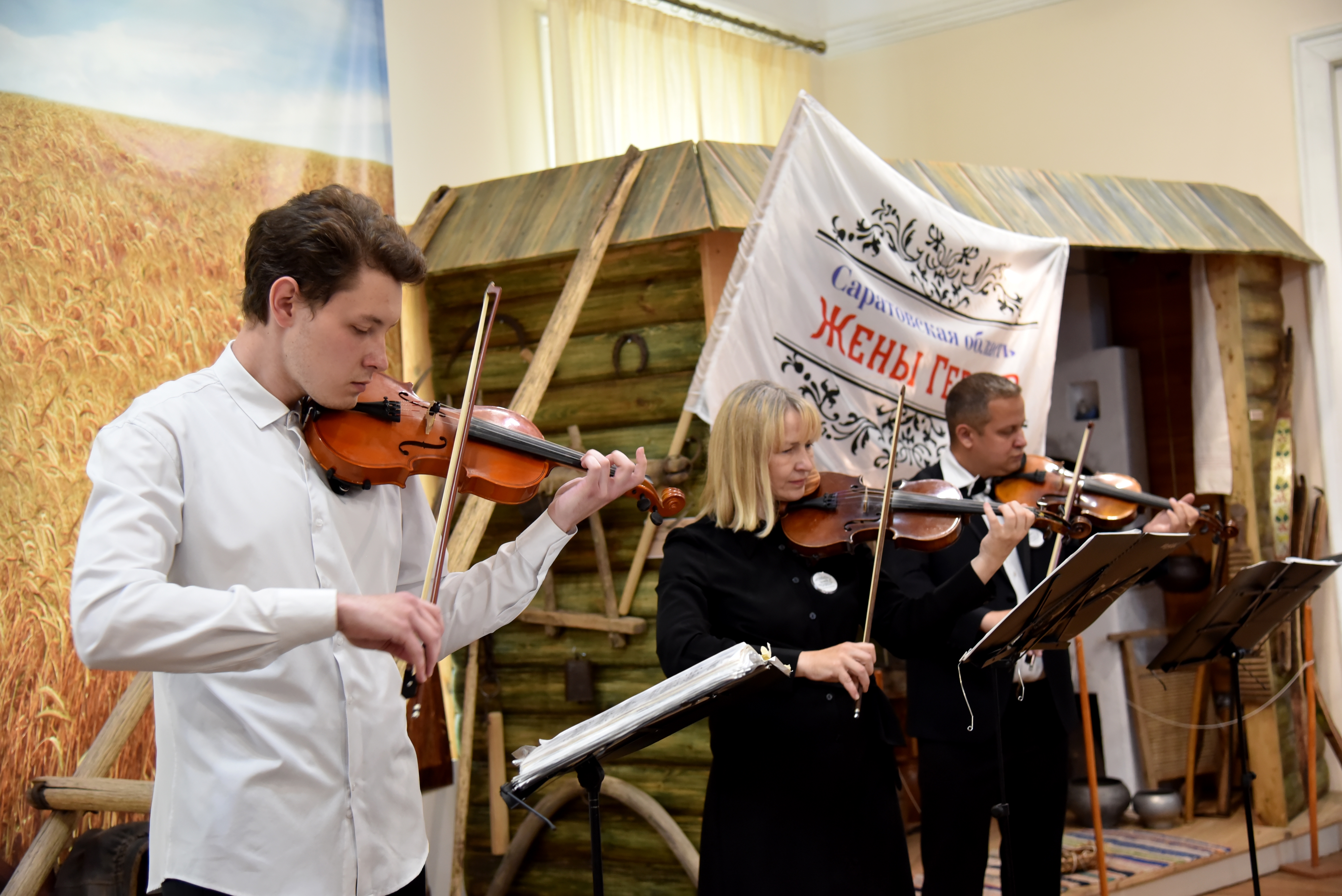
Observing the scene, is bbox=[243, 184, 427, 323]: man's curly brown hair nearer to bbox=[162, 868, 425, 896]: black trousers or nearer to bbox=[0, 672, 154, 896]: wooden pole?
bbox=[162, 868, 425, 896]: black trousers

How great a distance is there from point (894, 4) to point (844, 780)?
560 centimetres

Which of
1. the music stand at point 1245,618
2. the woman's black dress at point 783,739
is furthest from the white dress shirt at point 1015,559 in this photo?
the woman's black dress at point 783,739

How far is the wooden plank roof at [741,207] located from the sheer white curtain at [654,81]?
4.56 ft

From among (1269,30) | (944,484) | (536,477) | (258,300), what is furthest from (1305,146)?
(258,300)

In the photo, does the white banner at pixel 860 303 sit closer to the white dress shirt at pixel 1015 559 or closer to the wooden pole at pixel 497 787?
the white dress shirt at pixel 1015 559

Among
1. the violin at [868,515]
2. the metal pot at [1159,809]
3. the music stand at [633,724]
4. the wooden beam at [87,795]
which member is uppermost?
the violin at [868,515]

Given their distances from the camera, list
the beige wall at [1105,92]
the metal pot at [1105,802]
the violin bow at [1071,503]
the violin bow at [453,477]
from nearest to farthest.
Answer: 1. the violin bow at [453,477]
2. the violin bow at [1071,503]
3. the metal pot at [1105,802]
4. the beige wall at [1105,92]

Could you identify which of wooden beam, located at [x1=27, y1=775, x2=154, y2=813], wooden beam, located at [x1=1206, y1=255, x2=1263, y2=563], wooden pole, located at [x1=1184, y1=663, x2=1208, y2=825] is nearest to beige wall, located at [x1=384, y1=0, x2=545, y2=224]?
wooden beam, located at [x1=27, y1=775, x2=154, y2=813]

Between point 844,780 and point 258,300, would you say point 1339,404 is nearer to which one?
point 844,780

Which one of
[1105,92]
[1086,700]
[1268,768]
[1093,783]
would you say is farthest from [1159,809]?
[1105,92]

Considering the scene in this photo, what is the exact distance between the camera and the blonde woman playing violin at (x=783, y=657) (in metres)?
2.31

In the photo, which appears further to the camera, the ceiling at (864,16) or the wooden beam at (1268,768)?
the ceiling at (864,16)

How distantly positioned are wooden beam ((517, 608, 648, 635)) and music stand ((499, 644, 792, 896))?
185 centimetres

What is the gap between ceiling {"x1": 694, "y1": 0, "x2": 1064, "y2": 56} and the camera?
6.42m
